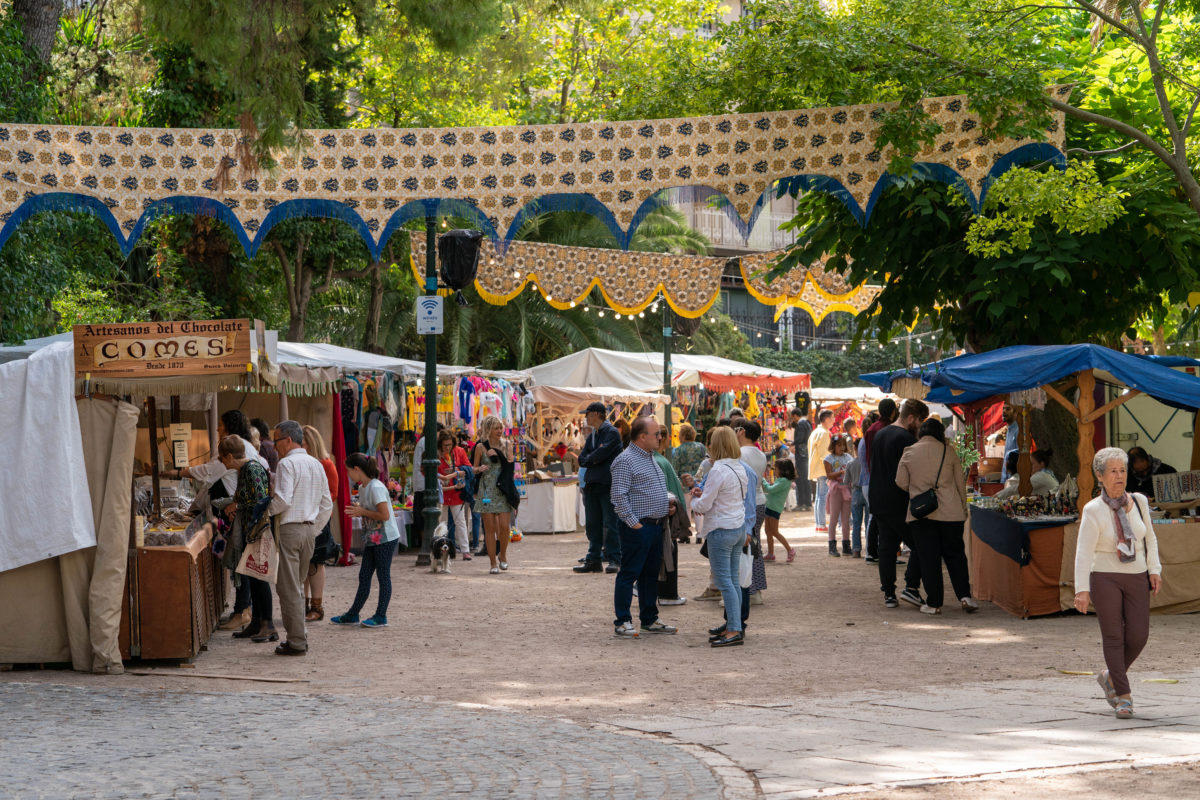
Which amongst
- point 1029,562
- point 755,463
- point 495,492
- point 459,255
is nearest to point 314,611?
point 495,492

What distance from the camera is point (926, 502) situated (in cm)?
1168

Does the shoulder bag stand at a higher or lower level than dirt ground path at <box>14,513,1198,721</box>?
higher

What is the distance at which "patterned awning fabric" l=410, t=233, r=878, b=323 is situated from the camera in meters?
17.3

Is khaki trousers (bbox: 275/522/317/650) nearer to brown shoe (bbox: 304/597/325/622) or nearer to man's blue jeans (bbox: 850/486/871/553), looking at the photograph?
brown shoe (bbox: 304/597/325/622)

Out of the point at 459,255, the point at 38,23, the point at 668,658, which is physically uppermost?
the point at 38,23

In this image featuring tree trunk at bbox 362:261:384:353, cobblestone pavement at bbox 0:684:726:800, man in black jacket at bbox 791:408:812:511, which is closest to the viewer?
cobblestone pavement at bbox 0:684:726:800

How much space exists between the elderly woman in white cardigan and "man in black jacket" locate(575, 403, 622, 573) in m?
7.85

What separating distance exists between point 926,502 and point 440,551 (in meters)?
6.27

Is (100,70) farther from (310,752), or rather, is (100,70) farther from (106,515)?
(310,752)

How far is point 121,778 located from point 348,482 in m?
11.5

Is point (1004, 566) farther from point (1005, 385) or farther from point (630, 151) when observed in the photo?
point (630, 151)

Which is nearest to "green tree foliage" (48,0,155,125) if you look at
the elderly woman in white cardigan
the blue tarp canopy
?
the blue tarp canopy

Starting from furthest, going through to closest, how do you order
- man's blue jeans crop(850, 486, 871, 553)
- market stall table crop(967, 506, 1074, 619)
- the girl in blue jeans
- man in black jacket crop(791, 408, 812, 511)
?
1. man in black jacket crop(791, 408, 812, 511)
2. man's blue jeans crop(850, 486, 871, 553)
3. market stall table crop(967, 506, 1074, 619)
4. the girl in blue jeans

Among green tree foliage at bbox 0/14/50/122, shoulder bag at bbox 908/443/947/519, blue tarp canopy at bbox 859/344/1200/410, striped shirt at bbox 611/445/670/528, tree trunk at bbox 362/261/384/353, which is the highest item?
green tree foliage at bbox 0/14/50/122
